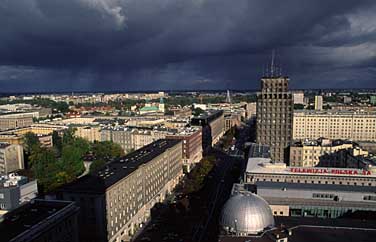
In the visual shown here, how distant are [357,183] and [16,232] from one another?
68.4 m

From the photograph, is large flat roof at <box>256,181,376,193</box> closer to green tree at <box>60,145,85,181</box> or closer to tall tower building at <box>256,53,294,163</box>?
tall tower building at <box>256,53,294,163</box>

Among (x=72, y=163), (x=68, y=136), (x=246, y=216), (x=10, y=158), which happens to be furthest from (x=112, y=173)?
(x=68, y=136)

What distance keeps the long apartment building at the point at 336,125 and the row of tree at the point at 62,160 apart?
105 meters

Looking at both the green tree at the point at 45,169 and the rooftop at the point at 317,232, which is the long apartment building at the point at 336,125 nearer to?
the green tree at the point at 45,169

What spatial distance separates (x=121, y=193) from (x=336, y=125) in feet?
492

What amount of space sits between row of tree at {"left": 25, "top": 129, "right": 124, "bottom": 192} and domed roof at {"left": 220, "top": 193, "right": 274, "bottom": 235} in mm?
62047

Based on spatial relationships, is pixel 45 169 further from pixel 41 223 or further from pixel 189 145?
pixel 41 223

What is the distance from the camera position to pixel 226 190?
104750 millimetres

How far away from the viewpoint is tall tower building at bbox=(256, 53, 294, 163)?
110000 millimetres

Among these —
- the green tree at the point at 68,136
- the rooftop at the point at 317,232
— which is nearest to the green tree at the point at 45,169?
the green tree at the point at 68,136

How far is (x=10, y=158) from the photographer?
4998 inches

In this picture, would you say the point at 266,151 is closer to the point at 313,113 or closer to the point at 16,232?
the point at 16,232

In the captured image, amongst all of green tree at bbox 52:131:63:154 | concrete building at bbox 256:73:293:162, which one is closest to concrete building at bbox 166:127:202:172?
concrete building at bbox 256:73:293:162

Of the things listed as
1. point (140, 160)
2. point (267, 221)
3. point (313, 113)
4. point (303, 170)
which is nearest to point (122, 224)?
point (140, 160)
